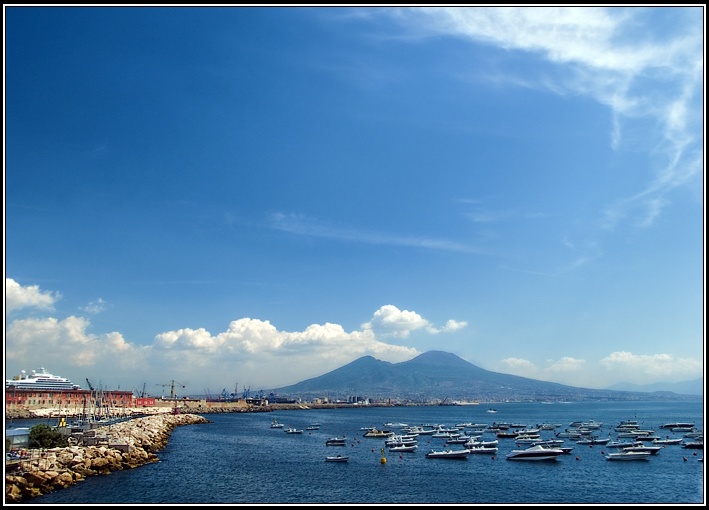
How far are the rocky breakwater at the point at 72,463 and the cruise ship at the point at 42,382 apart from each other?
318 ft

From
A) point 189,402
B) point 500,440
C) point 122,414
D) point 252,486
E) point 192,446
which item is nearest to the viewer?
point 252,486

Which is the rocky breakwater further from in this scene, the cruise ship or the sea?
the cruise ship

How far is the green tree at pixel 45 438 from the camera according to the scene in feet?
140

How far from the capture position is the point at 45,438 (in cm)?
4312

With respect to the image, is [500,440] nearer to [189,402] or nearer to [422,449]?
[422,449]

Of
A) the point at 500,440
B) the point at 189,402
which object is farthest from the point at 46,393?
the point at 500,440

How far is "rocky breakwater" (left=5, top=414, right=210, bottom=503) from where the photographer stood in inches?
1245

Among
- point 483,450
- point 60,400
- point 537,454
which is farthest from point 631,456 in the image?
point 60,400

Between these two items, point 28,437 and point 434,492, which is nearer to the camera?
point 434,492

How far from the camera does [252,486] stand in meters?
38.9

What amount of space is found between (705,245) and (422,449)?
56.1 m

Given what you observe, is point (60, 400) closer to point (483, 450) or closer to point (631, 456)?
point (483, 450)

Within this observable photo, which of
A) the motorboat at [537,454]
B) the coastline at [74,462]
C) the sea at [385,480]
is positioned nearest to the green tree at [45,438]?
the coastline at [74,462]

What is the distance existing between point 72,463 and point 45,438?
22.0ft
